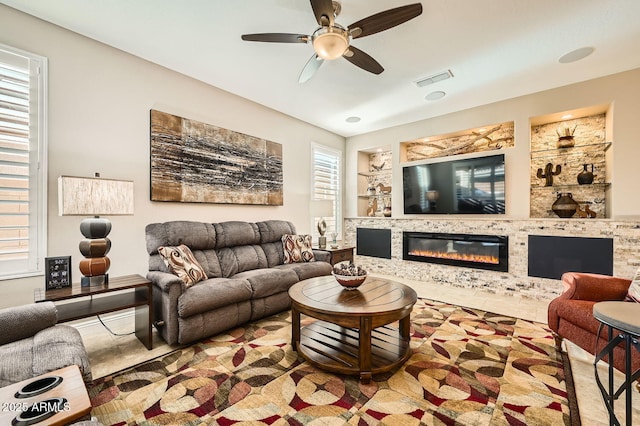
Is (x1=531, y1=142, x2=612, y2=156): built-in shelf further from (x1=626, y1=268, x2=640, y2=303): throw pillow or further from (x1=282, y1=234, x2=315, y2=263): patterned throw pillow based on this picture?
(x1=282, y1=234, x2=315, y2=263): patterned throw pillow

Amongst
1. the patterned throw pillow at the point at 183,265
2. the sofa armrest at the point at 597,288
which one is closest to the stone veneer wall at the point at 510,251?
the sofa armrest at the point at 597,288

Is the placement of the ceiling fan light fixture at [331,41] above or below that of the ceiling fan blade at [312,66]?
below

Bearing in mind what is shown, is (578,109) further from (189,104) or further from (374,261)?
(189,104)

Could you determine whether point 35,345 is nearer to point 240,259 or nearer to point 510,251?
point 240,259

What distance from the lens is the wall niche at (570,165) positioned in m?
3.79

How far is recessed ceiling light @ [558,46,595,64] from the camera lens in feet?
9.68

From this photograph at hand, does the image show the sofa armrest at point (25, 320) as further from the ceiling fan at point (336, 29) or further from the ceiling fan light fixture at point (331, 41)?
the ceiling fan light fixture at point (331, 41)

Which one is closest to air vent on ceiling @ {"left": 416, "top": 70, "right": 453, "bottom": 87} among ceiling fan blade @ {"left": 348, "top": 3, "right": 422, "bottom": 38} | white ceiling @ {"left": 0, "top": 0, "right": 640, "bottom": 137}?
white ceiling @ {"left": 0, "top": 0, "right": 640, "bottom": 137}

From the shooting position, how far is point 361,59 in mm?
2574

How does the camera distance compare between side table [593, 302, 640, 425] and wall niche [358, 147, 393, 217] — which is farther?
wall niche [358, 147, 393, 217]

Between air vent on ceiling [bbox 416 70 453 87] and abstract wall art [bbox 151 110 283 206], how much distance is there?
236 cm

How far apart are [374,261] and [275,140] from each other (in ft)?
10.2

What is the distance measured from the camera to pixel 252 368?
2117 mm

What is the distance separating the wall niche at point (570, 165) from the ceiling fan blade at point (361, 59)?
3.10 m
